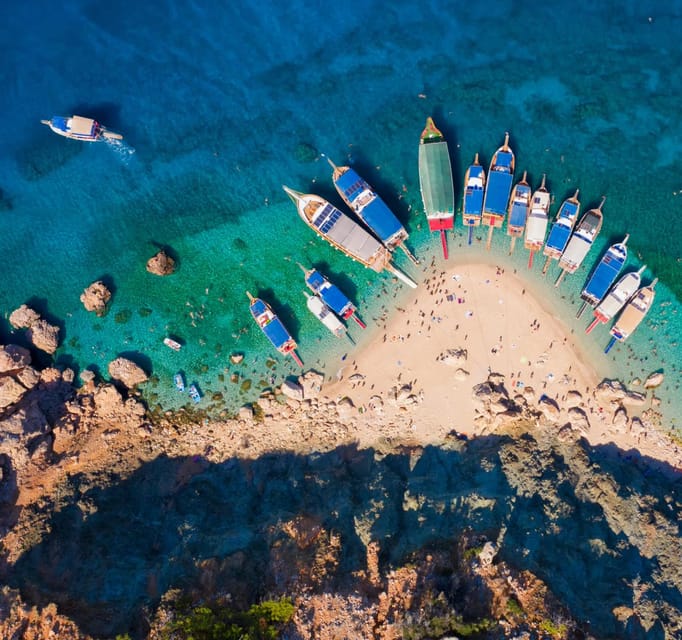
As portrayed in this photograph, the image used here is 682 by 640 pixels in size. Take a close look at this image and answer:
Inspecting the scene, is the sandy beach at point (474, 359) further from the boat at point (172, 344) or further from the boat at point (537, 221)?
the boat at point (172, 344)

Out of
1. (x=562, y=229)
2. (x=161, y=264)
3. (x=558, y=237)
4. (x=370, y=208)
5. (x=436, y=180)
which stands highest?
(x=562, y=229)

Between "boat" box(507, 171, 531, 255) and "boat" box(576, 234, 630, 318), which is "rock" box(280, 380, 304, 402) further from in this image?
"boat" box(576, 234, 630, 318)

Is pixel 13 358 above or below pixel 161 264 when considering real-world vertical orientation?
below

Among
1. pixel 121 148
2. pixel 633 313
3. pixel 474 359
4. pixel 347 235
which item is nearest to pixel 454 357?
pixel 474 359

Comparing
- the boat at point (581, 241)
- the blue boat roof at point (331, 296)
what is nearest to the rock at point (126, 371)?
the blue boat roof at point (331, 296)

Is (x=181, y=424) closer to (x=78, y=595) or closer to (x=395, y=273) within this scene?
(x=78, y=595)

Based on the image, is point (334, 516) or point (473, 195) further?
point (473, 195)

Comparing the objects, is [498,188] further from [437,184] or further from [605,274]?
[605,274]
